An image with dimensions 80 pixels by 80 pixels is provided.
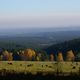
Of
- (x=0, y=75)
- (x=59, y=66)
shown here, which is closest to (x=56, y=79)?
(x=0, y=75)

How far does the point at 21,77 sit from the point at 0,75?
5.48ft

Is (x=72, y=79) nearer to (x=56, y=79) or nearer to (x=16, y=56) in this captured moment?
(x=56, y=79)

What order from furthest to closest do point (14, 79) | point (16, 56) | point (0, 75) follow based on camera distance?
point (16, 56) < point (0, 75) < point (14, 79)

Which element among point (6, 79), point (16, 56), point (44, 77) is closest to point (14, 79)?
point (6, 79)

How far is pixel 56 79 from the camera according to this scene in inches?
780

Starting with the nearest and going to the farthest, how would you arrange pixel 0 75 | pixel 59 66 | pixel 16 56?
pixel 0 75 < pixel 59 66 < pixel 16 56

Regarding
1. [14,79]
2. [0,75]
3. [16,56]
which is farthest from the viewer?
[16,56]

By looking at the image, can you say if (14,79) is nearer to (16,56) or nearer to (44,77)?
(44,77)

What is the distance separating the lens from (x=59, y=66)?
2561 centimetres

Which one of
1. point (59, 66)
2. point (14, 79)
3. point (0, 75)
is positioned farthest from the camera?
point (59, 66)

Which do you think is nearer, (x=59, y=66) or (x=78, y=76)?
(x=78, y=76)

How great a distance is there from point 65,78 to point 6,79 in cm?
349

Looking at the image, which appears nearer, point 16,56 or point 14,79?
point 14,79

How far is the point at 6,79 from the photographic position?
19.9m
